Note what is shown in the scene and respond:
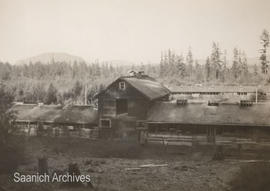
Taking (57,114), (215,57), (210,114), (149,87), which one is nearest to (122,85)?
(149,87)

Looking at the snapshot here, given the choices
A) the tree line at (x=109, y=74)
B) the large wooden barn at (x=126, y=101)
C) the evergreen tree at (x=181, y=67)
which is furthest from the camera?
the large wooden barn at (x=126, y=101)

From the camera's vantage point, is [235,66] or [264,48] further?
[235,66]

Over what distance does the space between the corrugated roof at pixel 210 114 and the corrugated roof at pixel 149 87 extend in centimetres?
58

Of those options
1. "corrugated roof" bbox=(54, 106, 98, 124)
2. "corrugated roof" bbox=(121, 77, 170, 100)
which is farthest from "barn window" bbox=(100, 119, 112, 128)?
"corrugated roof" bbox=(121, 77, 170, 100)

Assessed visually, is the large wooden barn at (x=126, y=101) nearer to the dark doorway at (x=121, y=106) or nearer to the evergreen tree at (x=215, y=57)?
the dark doorway at (x=121, y=106)

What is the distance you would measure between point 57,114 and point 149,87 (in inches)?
166

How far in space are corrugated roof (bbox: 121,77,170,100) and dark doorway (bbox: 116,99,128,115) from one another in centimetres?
85

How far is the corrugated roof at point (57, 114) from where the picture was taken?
1622 centimetres

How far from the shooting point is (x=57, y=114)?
16.6 metres

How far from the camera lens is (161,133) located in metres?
14.2

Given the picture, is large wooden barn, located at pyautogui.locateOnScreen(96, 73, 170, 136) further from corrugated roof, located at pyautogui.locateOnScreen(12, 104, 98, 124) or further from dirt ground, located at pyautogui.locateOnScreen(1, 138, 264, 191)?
dirt ground, located at pyautogui.locateOnScreen(1, 138, 264, 191)

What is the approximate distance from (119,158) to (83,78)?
5039 millimetres

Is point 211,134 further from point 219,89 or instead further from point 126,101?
point 126,101

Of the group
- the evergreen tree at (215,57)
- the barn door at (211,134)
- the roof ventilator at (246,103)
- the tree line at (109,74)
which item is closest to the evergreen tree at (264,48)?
the tree line at (109,74)
